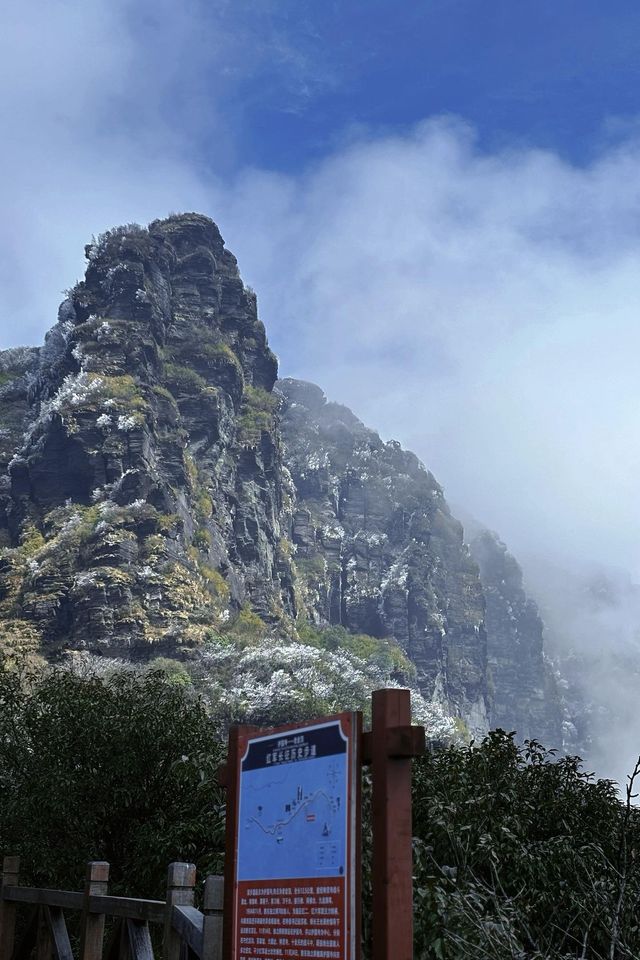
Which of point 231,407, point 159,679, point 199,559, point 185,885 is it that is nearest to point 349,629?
point 231,407

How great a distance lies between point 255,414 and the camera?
159250 mm

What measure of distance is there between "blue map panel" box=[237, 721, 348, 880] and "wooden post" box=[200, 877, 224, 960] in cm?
45

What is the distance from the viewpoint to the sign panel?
479 cm

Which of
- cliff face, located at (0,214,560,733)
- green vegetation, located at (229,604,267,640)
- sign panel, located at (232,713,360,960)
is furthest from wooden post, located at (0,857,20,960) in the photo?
green vegetation, located at (229,604,267,640)

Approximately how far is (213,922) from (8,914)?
479 centimetres

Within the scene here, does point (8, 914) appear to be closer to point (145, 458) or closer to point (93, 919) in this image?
point (93, 919)

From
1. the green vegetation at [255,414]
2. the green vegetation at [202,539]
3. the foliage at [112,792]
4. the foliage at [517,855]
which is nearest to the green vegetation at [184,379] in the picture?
the green vegetation at [255,414]

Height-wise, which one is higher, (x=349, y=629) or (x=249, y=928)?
(x=349, y=629)

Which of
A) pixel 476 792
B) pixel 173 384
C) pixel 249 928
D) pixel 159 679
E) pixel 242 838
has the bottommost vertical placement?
pixel 249 928

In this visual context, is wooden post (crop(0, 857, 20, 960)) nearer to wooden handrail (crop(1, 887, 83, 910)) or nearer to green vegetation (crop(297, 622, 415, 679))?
wooden handrail (crop(1, 887, 83, 910))

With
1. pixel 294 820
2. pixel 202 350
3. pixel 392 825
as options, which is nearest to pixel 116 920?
pixel 294 820

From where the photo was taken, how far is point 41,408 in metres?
130

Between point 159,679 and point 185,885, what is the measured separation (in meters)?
15.4

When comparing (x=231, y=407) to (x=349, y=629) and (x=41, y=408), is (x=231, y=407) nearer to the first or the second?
(x=41, y=408)
